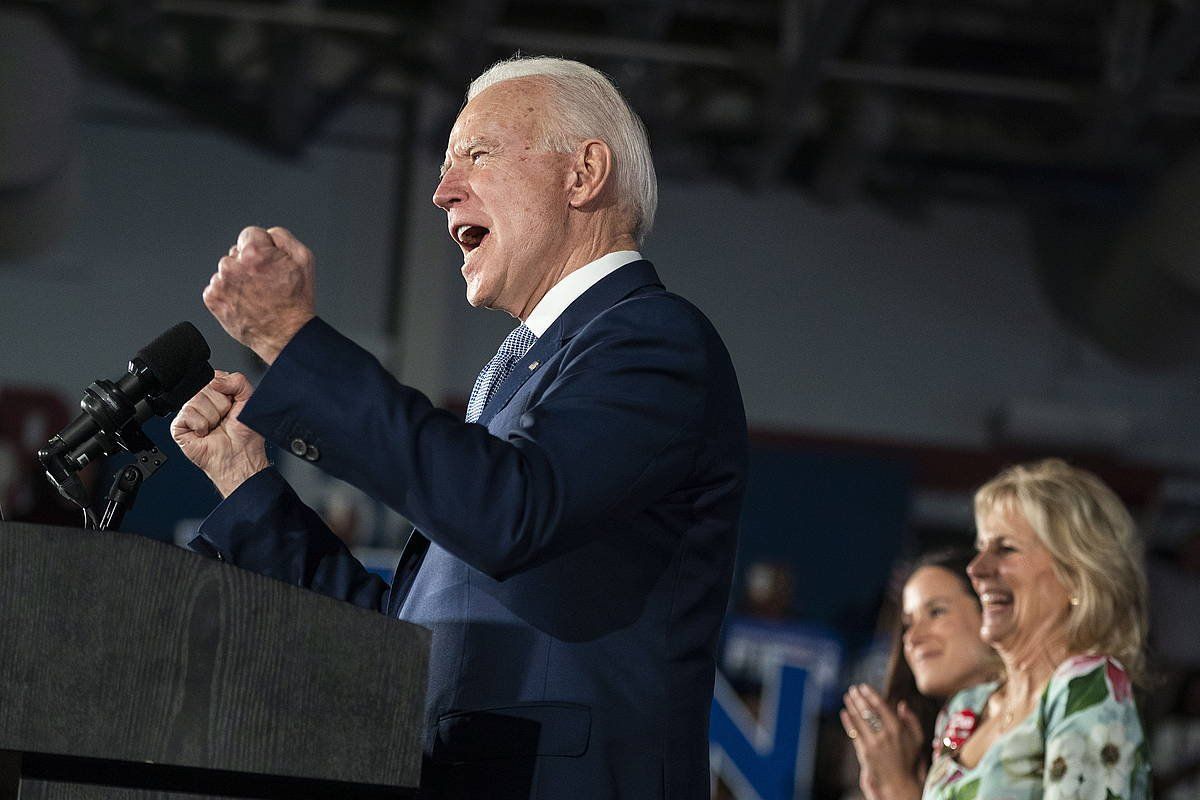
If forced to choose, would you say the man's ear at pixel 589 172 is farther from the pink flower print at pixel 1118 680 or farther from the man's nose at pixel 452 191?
the pink flower print at pixel 1118 680

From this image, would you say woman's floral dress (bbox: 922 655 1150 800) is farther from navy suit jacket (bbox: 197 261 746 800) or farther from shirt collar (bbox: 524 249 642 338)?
shirt collar (bbox: 524 249 642 338)

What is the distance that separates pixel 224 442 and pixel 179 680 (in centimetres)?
64

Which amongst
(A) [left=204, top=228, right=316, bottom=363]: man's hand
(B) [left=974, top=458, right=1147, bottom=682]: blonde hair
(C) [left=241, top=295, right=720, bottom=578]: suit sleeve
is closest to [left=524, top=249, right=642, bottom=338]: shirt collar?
(C) [left=241, top=295, right=720, bottom=578]: suit sleeve

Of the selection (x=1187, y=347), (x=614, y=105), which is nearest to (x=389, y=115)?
(x=1187, y=347)

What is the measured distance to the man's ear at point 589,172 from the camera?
62.0 inches

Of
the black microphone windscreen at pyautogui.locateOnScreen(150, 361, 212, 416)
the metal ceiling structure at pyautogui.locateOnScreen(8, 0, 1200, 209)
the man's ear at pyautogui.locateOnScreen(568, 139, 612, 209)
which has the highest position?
the metal ceiling structure at pyautogui.locateOnScreen(8, 0, 1200, 209)

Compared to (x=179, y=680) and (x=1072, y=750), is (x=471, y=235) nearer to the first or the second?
(x=179, y=680)

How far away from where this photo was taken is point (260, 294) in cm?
123

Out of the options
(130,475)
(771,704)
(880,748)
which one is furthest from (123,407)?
(771,704)

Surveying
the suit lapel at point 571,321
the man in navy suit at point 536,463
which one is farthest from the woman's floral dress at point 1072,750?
the suit lapel at point 571,321

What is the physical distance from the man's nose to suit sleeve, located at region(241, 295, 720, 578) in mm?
332

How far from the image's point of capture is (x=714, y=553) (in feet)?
4.68

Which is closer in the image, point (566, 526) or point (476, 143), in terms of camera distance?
point (566, 526)

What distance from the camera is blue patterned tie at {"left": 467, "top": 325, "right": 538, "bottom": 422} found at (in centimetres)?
161
